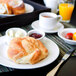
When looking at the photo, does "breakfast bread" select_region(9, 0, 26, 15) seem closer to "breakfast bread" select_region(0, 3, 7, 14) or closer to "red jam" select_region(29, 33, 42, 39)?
"breakfast bread" select_region(0, 3, 7, 14)

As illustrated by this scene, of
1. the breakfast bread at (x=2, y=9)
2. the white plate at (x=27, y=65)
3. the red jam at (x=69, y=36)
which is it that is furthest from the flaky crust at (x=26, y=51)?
the breakfast bread at (x=2, y=9)

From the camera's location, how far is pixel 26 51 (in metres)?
0.61

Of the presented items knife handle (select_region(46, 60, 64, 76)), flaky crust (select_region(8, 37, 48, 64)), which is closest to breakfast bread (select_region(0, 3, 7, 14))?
flaky crust (select_region(8, 37, 48, 64))

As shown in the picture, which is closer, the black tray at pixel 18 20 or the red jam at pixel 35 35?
the red jam at pixel 35 35

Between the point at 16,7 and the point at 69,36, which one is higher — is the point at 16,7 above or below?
above

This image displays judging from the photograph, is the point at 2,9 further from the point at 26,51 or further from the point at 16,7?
the point at 26,51

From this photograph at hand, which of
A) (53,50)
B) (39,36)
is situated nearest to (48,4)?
(39,36)

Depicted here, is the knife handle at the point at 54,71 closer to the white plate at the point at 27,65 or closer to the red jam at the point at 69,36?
the white plate at the point at 27,65

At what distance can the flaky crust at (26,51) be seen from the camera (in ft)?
1.94

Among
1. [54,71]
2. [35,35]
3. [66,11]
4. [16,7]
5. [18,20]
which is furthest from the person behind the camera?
[66,11]

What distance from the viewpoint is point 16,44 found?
0.62 meters

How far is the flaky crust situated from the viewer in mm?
590

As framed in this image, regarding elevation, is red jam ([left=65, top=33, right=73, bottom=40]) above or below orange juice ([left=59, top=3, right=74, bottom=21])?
below

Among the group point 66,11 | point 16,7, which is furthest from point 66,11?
point 16,7
